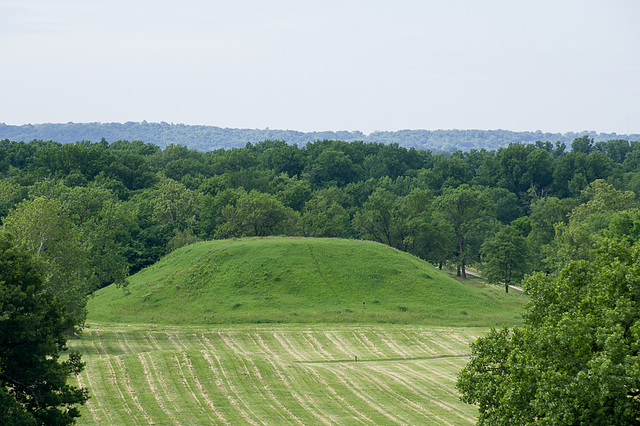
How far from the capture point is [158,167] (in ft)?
480

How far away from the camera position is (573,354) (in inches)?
776

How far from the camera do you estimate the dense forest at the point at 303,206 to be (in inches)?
2665

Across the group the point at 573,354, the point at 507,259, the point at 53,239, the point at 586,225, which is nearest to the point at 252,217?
the point at 507,259

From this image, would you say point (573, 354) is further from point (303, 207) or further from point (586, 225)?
point (303, 207)

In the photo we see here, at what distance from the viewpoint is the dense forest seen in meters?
67.7

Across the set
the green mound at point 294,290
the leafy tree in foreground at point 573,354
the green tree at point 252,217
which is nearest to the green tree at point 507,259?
the green mound at point 294,290

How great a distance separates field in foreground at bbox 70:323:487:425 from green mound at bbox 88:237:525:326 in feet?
17.4

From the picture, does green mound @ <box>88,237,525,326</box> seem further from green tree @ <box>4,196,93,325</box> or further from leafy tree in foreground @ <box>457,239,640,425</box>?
leafy tree in foreground @ <box>457,239,640,425</box>

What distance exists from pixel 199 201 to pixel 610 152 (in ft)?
447

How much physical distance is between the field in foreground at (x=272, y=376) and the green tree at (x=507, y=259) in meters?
30.5

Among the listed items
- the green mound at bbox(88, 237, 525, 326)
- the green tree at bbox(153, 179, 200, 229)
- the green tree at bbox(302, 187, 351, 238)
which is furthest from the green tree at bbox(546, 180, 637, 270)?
the green tree at bbox(153, 179, 200, 229)

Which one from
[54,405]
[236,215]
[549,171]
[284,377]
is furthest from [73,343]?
[549,171]

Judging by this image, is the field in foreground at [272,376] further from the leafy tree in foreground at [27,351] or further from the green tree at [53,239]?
the leafy tree in foreground at [27,351]

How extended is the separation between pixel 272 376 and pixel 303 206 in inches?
2692
